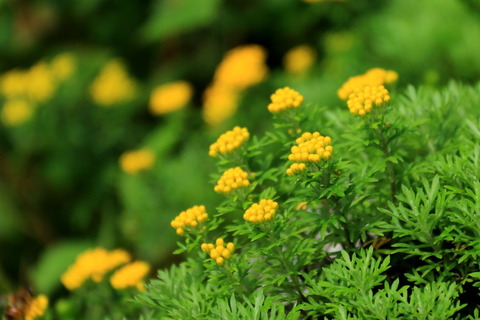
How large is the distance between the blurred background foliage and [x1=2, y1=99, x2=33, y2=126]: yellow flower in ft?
0.04

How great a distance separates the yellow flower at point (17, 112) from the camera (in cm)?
319

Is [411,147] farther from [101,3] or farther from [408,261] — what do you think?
[101,3]

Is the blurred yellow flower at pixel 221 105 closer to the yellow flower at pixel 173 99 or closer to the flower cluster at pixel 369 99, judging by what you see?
the yellow flower at pixel 173 99

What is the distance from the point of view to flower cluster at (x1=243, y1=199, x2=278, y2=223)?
0.96m

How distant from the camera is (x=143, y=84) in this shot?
13.3 ft

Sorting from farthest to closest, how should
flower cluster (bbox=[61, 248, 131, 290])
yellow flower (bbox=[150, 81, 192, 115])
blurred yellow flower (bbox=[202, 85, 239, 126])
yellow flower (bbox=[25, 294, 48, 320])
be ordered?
yellow flower (bbox=[150, 81, 192, 115]), blurred yellow flower (bbox=[202, 85, 239, 126]), flower cluster (bbox=[61, 248, 131, 290]), yellow flower (bbox=[25, 294, 48, 320])

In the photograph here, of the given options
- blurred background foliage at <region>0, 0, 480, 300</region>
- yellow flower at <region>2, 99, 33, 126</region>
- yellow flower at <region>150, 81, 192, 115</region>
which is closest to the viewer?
blurred background foliage at <region>0, 0, 480, 300</region>

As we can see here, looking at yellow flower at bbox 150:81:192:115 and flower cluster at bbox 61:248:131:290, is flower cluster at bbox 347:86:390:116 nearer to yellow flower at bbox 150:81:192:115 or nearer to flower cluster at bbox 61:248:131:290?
flower cluster at bbox 61:248:131:290

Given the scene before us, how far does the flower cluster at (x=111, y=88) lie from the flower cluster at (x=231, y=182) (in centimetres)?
252

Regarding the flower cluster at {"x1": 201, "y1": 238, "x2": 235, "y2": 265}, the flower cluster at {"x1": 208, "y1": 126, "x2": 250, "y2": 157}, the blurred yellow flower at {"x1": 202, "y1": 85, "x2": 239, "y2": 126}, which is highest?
the blurred yellow flower at {"x1": 202, "y1": 85, "x2": 239, "y2": 126}

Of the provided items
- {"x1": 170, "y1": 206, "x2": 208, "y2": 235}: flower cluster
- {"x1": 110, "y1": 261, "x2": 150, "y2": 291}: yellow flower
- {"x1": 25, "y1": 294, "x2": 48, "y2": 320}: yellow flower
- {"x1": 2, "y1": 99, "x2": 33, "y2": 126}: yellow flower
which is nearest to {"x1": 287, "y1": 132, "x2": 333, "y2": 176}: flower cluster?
{"x1": 170, "y1": 206, "x2": 208, "y2": 235}: flower cluster

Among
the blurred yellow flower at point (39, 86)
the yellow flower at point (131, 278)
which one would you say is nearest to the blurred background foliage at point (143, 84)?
the blurred yellow flower at point (39, 86)

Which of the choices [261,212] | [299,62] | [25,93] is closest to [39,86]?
[25,93]

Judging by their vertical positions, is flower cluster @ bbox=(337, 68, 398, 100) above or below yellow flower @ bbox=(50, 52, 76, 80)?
below
